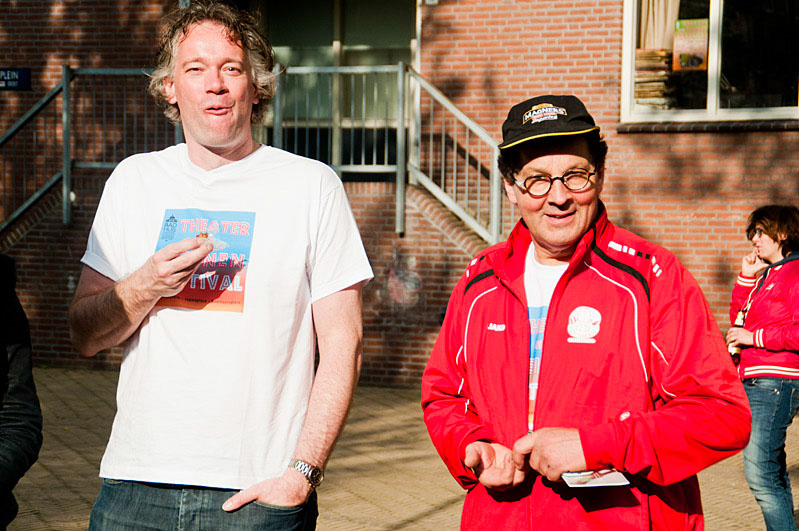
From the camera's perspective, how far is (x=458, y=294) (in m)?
2.60

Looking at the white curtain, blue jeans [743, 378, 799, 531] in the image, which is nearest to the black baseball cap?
blue jeans [743, 378, 799, 531]

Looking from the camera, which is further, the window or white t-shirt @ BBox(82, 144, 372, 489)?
the window

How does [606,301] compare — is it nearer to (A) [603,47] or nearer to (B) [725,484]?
(B) [725,484]

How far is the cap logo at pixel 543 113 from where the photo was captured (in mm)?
2359

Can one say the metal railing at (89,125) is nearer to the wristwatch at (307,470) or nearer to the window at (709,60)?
the window at (709,60)

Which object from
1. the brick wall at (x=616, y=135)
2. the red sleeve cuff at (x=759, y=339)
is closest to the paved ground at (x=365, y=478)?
the red sleeve cuff at (x=759, y=339)

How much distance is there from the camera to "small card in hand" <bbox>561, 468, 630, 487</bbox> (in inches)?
84.7

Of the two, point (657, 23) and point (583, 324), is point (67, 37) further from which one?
point (583, 324)

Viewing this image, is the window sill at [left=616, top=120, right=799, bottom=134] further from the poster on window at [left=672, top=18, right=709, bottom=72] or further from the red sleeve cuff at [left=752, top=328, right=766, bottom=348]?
the red sleeve cuff at [left=752, top=328, right=766, bottom=348]

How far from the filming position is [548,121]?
235 cm

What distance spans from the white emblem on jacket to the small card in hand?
A: 1.06 ft

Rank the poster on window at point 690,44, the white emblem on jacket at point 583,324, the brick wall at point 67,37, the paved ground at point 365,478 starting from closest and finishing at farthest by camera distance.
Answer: the white emblem on jacket at point 583,324, the paved ground at point 365,478, the poster on window at point 690,44, the brick wall at point 67,37

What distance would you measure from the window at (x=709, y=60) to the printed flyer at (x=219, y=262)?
8.54 m

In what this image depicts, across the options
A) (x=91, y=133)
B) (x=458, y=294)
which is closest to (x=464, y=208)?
(x=91, y=133)
